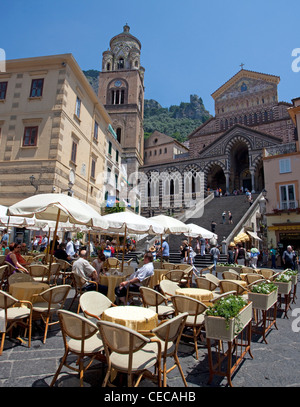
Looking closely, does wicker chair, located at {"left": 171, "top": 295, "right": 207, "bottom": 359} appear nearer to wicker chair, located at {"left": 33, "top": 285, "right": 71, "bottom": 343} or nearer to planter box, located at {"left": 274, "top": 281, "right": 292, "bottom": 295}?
wicker chair, located at {"left": 33, "top": 285, "right": 71, "bottom": 343}

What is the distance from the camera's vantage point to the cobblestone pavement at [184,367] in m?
2.88

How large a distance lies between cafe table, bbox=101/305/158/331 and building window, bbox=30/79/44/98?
16.2 metres

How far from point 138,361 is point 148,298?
175cm

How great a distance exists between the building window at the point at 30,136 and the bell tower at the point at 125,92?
77.6 feet

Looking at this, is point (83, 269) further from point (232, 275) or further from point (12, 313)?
point (232, 275)

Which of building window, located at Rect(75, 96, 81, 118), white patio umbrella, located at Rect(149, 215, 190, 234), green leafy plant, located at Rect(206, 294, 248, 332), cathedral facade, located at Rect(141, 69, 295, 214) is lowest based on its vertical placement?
green leafy plant, located at Rect(206, 294, 248, 332)

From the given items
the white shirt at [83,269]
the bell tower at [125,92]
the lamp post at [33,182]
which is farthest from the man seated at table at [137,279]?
the bell tower at [125,92]

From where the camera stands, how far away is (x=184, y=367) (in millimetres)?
3314

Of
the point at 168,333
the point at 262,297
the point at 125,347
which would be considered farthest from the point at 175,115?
the point at 125,347

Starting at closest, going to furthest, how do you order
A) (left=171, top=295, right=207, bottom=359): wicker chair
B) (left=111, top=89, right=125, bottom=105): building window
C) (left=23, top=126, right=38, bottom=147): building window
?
(left=171, top=295, right=207, bottom=359): wicker chair
(left=23, top=126, right=38, bottom=147): building window
(left=111, top=89, right=125, bottom=105): building window

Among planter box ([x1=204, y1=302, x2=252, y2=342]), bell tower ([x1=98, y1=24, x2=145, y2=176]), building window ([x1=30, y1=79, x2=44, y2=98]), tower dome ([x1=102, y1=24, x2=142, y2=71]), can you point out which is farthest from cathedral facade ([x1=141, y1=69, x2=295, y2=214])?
planter box ([x1=204, y1=302, x2=252, y2=342])

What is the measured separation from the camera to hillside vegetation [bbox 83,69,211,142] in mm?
88438

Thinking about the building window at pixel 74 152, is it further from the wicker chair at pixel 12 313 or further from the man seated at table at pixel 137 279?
the wicker chair at pixel 12 313
